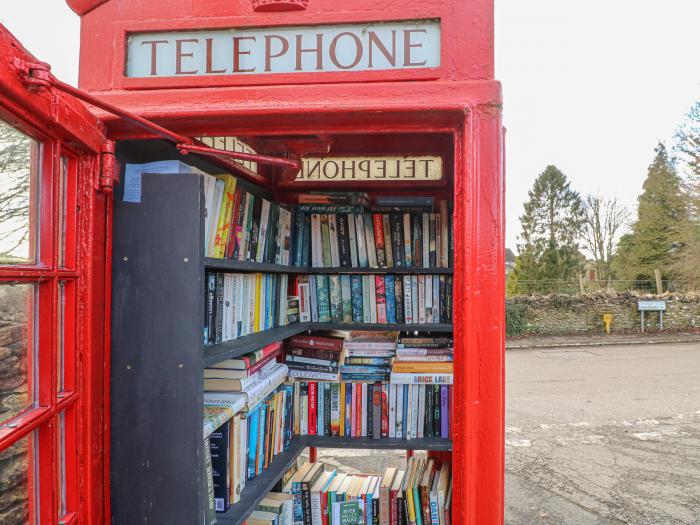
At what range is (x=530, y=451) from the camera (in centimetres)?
554

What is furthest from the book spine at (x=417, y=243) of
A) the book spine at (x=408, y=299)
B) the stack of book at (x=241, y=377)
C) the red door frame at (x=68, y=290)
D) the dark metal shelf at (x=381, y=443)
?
the red door frame at (x=68, y=290)

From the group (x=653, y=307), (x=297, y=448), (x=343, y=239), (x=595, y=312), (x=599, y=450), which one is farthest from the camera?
(x=653, y=307)

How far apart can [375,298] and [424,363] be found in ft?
1.60

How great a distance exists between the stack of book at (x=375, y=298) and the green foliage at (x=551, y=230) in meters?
26.6

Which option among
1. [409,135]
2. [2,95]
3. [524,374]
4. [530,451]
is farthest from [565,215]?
[2,95]

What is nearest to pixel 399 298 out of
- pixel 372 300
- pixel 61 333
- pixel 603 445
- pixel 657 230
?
pixel 372 300

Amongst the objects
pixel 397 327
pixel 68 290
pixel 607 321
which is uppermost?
pixel 68 290

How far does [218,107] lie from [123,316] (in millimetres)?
739

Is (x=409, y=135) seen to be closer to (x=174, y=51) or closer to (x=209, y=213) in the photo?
(x=209, y=213)

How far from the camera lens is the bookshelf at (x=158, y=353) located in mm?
1675

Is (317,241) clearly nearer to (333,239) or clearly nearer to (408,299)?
(333,239)

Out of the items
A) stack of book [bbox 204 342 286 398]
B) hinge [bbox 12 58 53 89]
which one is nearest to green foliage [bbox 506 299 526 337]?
stack of book [bbox 204 342 286 398]

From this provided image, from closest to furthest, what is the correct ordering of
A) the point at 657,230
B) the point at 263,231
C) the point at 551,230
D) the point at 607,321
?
the point at 263,231, the point at 607,321, the point at 657,230, the point at 551,230

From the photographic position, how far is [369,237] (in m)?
3.13
